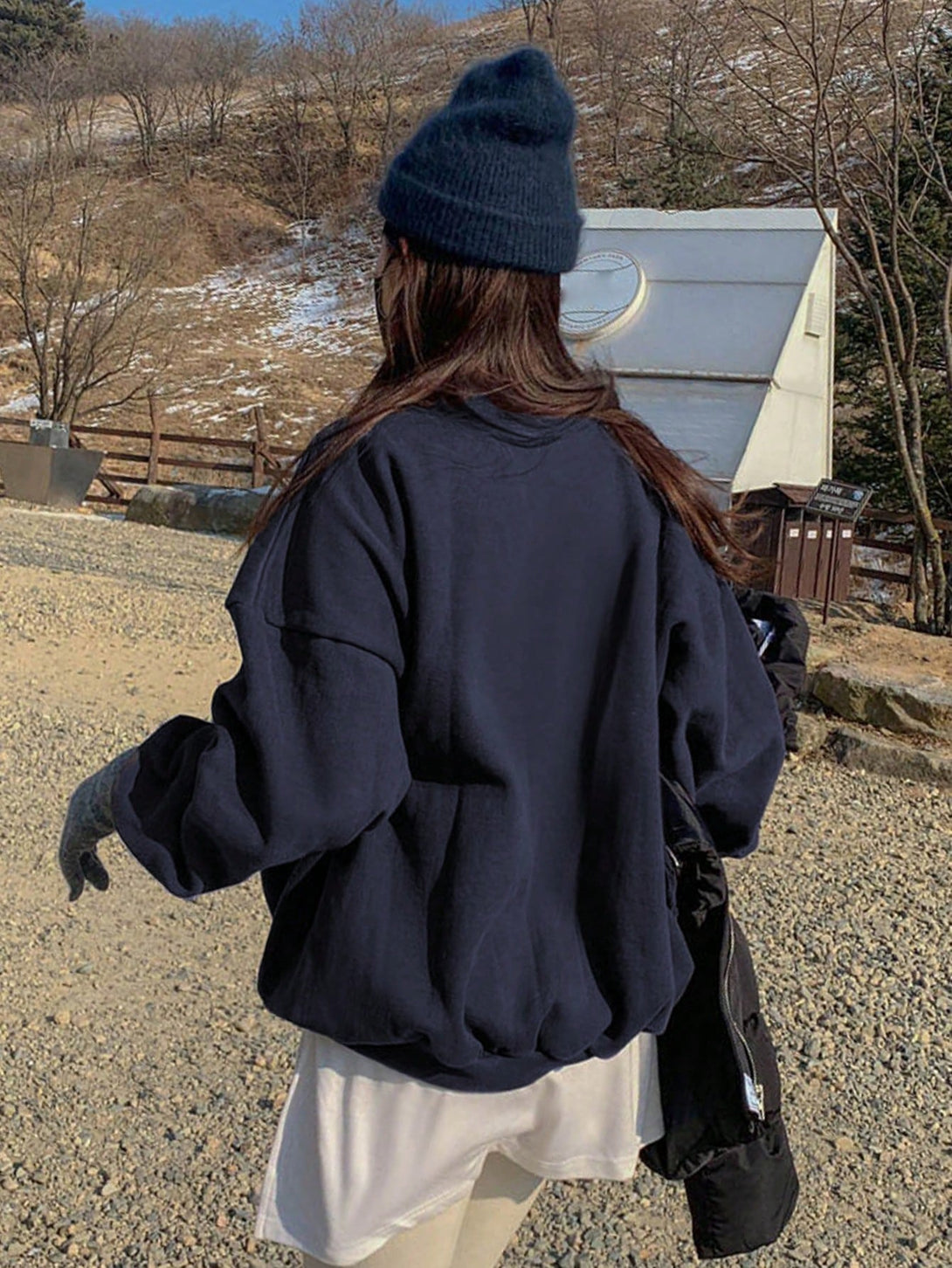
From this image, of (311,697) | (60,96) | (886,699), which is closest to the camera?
(311,697)

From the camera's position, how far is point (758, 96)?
9.28 m

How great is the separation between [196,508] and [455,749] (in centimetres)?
1424

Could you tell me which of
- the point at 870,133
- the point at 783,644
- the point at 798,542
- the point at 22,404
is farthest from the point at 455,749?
the point at 22,404

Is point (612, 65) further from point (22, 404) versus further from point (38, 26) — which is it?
point (38, 26)

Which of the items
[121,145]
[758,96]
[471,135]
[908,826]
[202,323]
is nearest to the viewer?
[471,135]

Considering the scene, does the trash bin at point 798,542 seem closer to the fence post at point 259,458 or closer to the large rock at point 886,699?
the large rock at point 886,699

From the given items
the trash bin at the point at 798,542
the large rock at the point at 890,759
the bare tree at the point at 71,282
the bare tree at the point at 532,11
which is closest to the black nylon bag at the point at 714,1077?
the large rock at the point at 890,759

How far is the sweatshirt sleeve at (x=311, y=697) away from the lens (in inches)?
47.3

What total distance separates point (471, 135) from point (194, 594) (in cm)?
873

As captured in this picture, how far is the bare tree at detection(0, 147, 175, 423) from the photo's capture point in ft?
67.7

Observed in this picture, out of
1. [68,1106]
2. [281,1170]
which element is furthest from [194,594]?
[281,1170]

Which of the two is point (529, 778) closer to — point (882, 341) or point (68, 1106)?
point (68, 1106)

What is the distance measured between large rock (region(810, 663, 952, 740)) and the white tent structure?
3762mm

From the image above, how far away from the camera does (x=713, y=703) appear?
1407 millimetres
